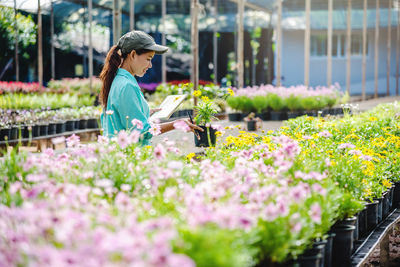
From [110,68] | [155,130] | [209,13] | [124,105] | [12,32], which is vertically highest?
[209,13]

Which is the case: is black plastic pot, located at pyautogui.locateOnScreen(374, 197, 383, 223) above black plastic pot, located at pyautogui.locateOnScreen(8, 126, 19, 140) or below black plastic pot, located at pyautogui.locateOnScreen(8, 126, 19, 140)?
below

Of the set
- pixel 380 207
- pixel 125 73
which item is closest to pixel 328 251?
pixel 380 207

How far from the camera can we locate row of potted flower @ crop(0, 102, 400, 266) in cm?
158

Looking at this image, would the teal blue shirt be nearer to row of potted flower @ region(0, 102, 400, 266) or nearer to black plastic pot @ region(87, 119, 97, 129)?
row of potted flower @ region(0, 102, 400, 266)

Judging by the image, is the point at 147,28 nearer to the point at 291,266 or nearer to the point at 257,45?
the point at 257,45

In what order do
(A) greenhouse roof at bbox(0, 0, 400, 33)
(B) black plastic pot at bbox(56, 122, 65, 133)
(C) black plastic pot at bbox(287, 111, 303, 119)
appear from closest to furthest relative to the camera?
(B) black plastic pot at bbox(56, 122, 65, 133)
(C) black plastic pot at bbox(287, 111, 303, 119)
(A) greenhouse roof at bbox(0, 0, 400, 33)

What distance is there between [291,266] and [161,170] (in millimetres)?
648

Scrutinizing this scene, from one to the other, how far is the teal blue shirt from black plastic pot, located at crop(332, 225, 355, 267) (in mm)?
1213

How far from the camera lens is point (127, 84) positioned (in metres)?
3.49

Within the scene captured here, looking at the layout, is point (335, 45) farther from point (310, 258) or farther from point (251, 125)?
point (310, 258)

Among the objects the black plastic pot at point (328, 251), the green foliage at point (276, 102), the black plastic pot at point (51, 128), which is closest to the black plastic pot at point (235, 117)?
the green foliage at point (276, 102)

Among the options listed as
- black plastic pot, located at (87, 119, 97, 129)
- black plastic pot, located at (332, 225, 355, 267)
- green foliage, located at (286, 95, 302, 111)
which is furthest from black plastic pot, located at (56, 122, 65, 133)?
black plastic pot, located at (332, 225, 355, 267)

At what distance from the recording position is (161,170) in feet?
7.91

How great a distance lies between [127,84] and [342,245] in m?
1.53
